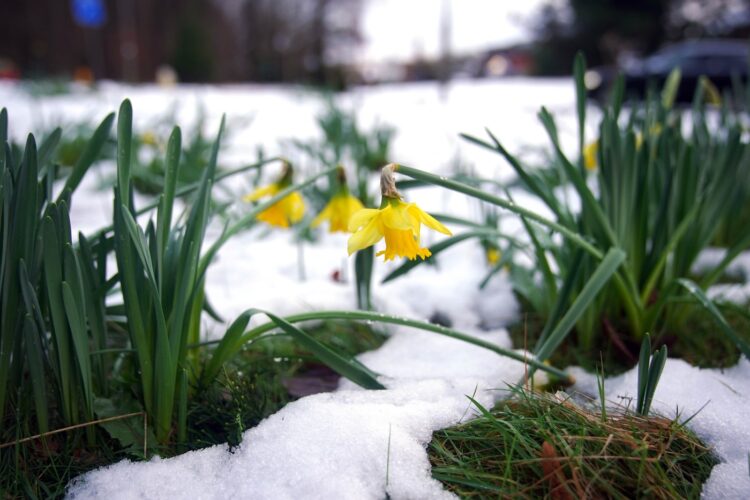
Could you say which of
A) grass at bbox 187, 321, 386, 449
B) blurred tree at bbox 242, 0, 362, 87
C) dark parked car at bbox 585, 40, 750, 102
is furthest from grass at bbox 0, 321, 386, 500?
blurred tree at bbox 242, 0, 362, 87

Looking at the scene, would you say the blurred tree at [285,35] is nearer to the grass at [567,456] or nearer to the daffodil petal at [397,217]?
the daffodil petal at [397,217]

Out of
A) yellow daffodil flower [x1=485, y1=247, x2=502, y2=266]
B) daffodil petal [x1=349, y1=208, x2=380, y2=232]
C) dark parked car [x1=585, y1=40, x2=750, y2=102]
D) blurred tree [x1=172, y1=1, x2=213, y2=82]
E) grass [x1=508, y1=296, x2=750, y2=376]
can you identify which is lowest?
grass [x1=508, y1=296, x2=750, y2=376]

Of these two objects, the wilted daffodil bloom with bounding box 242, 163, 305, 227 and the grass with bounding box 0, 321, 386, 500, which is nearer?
the grass with bounding box 0, 321, 386, 500

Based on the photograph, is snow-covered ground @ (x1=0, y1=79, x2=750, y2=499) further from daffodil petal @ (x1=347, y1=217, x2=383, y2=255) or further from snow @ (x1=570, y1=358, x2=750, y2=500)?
daffodil petal @ (x1=347, y1=217, x2=383, y2=255)

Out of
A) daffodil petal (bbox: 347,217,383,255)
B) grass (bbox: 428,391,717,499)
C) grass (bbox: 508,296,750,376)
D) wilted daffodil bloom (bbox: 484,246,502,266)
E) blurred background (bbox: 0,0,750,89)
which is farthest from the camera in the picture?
blurred background (bbox: 0,0,750,89)

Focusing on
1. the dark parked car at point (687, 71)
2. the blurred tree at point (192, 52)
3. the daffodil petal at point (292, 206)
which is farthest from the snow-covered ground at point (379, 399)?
the blurred tree at point (192, 52)
